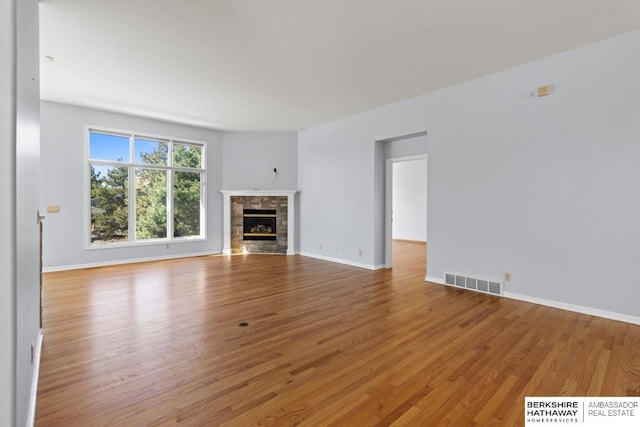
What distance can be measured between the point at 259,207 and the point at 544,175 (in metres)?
5.88

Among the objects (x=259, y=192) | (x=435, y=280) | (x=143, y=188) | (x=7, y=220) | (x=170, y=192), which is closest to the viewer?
(x=7, y=220)

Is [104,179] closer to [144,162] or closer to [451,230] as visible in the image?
[144,162]

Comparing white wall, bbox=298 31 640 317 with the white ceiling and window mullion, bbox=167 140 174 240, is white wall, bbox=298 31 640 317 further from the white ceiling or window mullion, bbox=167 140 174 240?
window mullion, bbox=167 140 174 240

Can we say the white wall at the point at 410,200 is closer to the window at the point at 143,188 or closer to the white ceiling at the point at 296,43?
the white ceiling at the point at 296,43

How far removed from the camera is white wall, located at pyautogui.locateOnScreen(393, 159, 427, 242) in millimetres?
10133

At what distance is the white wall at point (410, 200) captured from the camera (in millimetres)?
10133

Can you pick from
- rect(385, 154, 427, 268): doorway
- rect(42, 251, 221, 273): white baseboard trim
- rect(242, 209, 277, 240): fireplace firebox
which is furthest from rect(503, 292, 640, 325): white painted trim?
rect(42, 251, 221, 273): white baseboard trim

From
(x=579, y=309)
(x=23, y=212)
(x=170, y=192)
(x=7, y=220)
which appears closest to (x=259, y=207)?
(x=170, y=192)

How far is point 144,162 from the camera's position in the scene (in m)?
6.71

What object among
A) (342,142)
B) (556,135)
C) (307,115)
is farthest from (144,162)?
(556,135)

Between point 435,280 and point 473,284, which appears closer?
point 473,284

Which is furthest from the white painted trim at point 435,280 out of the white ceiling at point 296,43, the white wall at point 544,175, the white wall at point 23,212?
the white wall at point 23,212

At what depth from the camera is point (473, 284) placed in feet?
14.6

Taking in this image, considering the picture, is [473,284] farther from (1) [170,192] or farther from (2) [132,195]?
(2) [132,195]
